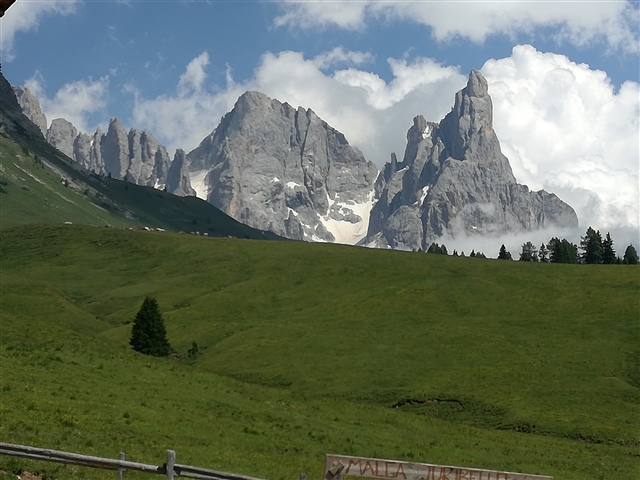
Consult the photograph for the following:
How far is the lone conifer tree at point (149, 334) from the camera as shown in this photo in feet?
300

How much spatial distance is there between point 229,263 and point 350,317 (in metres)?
47.2

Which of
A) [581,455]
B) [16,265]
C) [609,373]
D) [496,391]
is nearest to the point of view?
[581,455]

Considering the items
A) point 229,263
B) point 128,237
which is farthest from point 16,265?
point 229,263

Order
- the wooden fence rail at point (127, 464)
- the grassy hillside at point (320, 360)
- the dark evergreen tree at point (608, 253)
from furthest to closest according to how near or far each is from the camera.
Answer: the dark evergreen tree at point (608, 253), the grassy hillside at point (320, 360), the wooden fence rail at point (127, 464)

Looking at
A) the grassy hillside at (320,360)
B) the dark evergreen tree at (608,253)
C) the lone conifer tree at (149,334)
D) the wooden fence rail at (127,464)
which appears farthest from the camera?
the dark evergreen tree at (608,253)

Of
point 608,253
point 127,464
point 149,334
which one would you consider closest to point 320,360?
point 149,334

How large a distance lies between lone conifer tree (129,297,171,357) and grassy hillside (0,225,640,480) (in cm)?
478

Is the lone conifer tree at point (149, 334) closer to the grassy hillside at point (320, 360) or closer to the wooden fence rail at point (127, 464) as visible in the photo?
the grassy hillside at point (320, 360)

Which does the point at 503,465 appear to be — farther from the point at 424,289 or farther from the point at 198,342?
the point at 424,289

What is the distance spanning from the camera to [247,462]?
37.1m

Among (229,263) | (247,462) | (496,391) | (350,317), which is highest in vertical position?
(229,263)

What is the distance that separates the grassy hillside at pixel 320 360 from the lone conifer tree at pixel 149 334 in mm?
4781

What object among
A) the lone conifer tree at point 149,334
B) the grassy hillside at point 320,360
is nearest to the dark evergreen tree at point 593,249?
the grassy hillside at point 320,360

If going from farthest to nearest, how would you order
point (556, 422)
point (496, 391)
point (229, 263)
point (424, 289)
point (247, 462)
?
point (229, 263), point (424, 289), point (496, 391), point (556, 422), point (247, 462)
